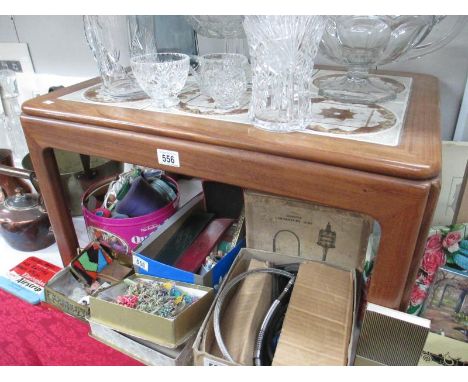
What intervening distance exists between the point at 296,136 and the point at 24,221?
70cm

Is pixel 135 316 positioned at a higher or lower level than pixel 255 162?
lower

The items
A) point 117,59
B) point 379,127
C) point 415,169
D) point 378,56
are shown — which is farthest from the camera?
point 117,59

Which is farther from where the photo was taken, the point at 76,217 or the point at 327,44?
the point at 76,217

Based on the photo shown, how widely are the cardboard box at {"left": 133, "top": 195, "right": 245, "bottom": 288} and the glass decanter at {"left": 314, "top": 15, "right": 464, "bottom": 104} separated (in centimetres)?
33

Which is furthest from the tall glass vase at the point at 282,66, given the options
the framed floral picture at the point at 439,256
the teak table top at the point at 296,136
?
the framed floral picture at the point at 439,256

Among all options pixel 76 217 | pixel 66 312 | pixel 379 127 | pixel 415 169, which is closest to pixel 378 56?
pixel 379 127

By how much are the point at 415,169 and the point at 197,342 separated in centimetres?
37

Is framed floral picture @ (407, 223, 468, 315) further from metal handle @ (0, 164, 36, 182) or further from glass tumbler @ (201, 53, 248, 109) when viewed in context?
metal handle @ (0, 164, 36, 182)

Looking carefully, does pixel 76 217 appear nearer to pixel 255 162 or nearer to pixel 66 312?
pixel 66 312

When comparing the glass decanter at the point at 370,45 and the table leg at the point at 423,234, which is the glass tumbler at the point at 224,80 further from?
the table leg at the point at 423,234

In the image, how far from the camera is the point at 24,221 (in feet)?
3.01

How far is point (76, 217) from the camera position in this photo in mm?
Answer: 1072

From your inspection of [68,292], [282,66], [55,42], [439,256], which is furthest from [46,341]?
[55,42]

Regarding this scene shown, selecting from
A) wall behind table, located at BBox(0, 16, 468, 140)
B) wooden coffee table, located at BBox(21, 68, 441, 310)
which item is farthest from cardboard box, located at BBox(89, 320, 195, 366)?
wall behind table, located at BBox(0, 16, 468, 140)
